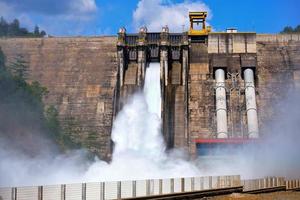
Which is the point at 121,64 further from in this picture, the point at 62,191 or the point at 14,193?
the point at 14,193

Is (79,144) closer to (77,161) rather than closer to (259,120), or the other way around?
(77,161)

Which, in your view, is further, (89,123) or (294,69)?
(294,69)

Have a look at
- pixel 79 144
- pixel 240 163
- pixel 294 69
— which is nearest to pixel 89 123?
pixel 79 144

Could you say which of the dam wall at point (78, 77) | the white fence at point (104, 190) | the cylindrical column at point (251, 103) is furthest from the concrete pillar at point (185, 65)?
the white fence at point (104, 190)

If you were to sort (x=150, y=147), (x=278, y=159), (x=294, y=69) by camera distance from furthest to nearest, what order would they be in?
(x=294, y=69), (x=150, y=147), (x=278, y=159)

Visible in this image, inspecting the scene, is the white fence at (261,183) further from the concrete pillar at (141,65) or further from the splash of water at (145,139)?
the concrete pillar at (141,65)

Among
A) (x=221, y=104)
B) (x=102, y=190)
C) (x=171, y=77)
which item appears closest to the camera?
(x=102, y=190)

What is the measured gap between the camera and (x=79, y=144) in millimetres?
44938

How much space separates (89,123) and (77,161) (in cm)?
665

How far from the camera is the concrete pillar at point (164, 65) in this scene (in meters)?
47.9

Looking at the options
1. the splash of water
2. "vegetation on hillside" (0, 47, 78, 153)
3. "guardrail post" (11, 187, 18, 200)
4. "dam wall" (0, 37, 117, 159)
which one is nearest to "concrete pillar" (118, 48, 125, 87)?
"dam wall" (0, 37, 117, 159)

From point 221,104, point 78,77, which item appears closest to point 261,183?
point 221,104

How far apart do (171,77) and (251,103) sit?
8270 mm

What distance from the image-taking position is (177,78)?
48.7m
